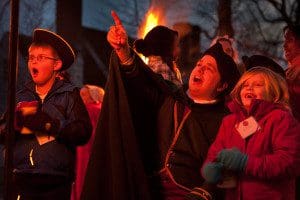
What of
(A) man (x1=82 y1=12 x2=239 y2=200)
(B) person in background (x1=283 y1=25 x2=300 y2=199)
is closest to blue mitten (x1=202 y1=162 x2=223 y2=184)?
(A) man (x1=82 y1=12 x2=239 y2=200)

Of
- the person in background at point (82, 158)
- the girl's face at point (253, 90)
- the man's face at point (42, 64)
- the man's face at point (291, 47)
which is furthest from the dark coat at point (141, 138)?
the person in background at point (82, 158)

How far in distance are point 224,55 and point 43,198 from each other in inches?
Answer: 64.9

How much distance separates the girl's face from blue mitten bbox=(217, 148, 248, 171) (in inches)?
19.1

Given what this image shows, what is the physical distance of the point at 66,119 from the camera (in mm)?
4191

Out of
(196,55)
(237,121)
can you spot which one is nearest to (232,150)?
(237,121)

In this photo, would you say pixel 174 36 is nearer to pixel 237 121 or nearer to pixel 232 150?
pixel 237 121

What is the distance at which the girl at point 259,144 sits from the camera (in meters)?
3.45

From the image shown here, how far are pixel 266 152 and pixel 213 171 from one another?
0.38 metres

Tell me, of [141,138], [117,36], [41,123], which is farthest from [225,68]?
[41,123]

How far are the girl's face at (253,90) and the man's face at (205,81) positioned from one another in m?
0.26

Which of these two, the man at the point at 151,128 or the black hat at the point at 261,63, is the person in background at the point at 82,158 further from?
the man at the point at 151,128

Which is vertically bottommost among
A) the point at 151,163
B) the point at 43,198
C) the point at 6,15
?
the point at 43,198

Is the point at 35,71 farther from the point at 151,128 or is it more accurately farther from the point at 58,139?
the point at 151,128

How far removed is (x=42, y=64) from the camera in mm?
4316
